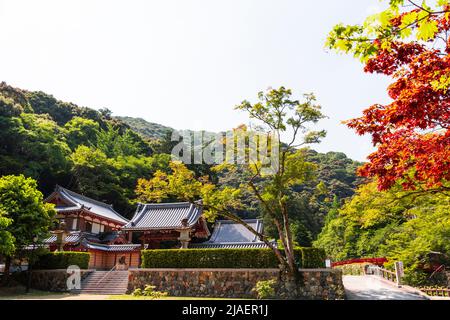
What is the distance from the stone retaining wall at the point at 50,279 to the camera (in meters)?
21.3

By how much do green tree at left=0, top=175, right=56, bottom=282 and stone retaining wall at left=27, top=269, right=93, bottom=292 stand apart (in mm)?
2204

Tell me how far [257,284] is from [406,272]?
11.0 meters

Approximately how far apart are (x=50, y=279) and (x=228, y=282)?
11.6 metres

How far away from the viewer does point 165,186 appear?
1728 cm

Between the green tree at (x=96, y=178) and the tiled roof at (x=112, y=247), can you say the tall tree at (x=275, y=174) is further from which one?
the green tree at (x=96, y=178)

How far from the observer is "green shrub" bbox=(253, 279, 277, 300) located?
16078 millimetres

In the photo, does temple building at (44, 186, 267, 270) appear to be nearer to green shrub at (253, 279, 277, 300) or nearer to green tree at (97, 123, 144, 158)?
green shrub at (253, 279, 277, 300)

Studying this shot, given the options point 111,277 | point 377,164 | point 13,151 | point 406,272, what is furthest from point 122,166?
point 377,164

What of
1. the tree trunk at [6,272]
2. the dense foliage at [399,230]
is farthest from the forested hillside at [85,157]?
the tree trunk at [6,272]

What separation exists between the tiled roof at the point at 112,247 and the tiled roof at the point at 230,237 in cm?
463

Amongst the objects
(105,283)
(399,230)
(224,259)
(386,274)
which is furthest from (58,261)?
(399,230)

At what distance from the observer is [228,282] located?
58.9 feet

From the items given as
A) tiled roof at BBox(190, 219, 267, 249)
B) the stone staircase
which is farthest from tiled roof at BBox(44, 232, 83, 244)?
tiled roof at BBox(190, 219, 267, 249)
